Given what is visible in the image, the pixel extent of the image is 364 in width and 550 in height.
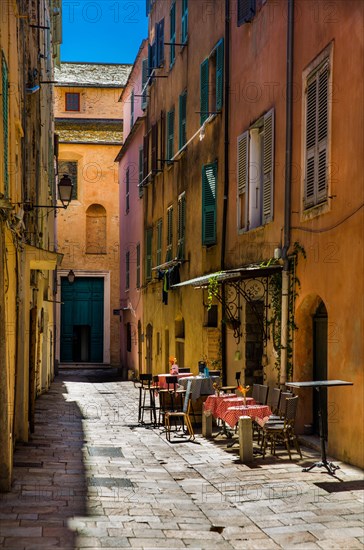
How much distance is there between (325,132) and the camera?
41.0 feet

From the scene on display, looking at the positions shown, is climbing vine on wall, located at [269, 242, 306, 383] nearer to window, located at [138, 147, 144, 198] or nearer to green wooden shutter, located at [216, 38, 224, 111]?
green wooden shutter, located at [216, 38, 224, 111]

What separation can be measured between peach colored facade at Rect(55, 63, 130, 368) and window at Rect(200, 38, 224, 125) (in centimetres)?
2099

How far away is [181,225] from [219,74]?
17.1ft

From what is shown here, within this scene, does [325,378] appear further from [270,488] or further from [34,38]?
[34,38]

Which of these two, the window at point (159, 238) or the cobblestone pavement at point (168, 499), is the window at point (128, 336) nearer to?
the window at point (159, 238)

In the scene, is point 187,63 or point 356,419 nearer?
point 356,419

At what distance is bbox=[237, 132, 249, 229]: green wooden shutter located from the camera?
16.6 meters

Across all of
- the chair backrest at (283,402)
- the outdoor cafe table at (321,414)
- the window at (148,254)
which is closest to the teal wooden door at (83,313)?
the window at (148,254)

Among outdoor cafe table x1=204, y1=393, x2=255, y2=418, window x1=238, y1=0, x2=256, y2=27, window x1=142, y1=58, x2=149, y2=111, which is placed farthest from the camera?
window x1=142, y1=58, x2=149, y2=111

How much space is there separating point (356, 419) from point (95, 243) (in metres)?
31.2

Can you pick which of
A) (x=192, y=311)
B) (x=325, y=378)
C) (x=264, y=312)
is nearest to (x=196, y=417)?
(x=264, y=312)

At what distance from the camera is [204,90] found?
66.4ft

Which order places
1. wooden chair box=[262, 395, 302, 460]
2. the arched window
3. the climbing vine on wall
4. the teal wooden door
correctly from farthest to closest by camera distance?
the arched window → the teal wooden door → the climbing vine on wall → wooden chair box=[262, 395, 302, 460]

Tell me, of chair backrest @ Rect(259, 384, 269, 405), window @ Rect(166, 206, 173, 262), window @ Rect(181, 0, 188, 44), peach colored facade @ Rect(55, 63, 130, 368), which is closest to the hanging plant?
chair backrest @ Rect(259, 384, 269, 405)
